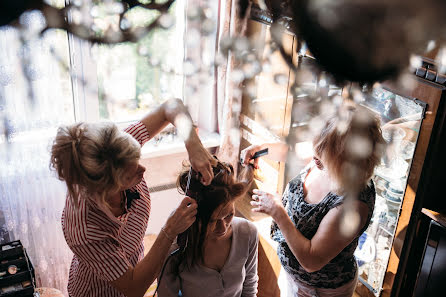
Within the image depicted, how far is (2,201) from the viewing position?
1755 millimetres

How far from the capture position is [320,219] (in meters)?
1.17

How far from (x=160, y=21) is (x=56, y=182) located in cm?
175

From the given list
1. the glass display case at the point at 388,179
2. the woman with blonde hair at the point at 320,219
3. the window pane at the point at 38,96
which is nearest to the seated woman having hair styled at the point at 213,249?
the woman with blonde hair at the point at 320,219

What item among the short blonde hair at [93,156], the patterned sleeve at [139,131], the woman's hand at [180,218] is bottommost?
the woman's hand at [180,218]

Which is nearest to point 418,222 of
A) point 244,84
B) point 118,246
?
point 118,246

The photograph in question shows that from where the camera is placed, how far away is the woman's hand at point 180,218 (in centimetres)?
93

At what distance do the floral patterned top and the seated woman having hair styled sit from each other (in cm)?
14

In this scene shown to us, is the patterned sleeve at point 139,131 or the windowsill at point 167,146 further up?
the patterned sleeve at point 139,131

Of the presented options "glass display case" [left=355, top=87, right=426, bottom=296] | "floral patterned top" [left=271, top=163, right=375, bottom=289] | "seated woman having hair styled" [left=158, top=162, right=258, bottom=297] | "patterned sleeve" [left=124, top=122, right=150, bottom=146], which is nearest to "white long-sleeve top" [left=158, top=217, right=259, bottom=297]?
"seated woman having hair styled" [left=158, top=162, right=258, bottom=297]

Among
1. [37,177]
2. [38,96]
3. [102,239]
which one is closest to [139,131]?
[102,239]

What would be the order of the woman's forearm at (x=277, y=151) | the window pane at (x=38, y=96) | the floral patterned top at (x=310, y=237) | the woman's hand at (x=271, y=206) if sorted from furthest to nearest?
the woman's forearm at (x=277, y=151) → the window pane at (x=38, y=96) → the floral patterned top at (x=310, y=237) → the woman's hand at (x=271, y=206)

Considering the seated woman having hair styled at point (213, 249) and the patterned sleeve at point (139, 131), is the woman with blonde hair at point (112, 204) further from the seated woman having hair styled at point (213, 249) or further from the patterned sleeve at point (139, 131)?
the seated woman having hair styled at point (213, 249)

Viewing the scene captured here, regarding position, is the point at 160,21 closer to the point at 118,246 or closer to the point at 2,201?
the point at 118,246

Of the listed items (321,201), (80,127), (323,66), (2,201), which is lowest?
(2,201)
